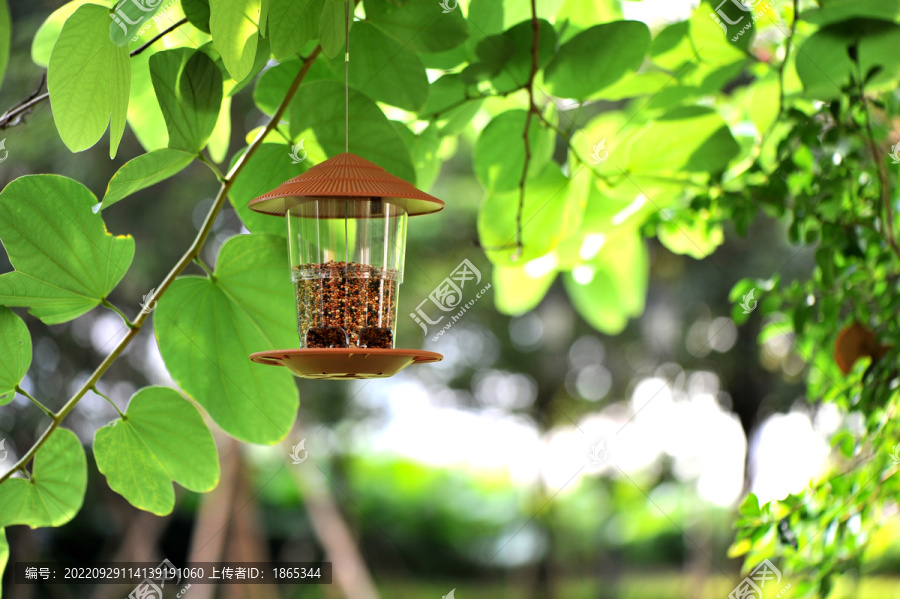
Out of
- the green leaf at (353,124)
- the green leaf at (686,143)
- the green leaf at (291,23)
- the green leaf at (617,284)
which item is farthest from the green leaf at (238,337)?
the green leaf at (617,284)

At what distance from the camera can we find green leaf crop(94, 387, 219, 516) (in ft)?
2.36

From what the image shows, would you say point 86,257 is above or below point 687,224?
above

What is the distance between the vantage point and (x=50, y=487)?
742 mm

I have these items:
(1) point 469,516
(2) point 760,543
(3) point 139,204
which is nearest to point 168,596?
(3) point 139,204

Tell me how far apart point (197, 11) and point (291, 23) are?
0.12 metres

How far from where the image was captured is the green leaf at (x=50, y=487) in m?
0.73

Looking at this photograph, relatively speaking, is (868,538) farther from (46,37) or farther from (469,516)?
(469,516)

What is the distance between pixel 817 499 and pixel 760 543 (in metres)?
0.11

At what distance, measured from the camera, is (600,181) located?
1.04 meters

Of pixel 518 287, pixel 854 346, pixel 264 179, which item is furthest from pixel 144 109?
pixel 854 346

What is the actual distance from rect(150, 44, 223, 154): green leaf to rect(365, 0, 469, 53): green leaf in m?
0.19

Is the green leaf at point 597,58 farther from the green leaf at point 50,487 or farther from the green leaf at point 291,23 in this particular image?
the green leaf at point 50,487

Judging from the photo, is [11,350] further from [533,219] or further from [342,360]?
[533,219]

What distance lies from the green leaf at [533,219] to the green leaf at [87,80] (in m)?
0.53
